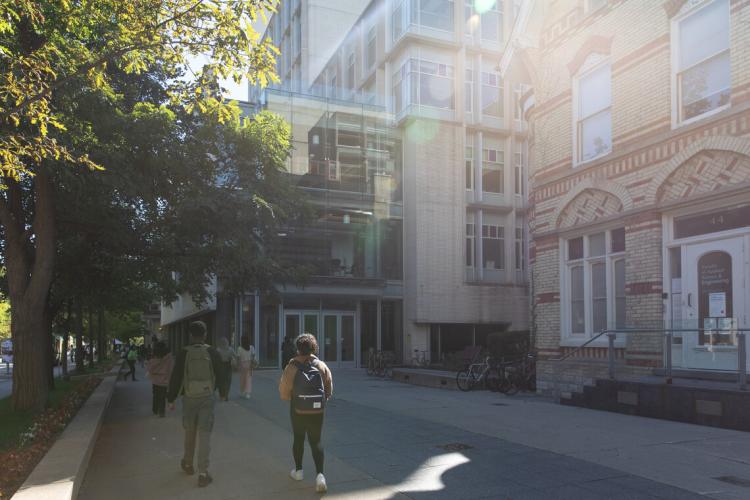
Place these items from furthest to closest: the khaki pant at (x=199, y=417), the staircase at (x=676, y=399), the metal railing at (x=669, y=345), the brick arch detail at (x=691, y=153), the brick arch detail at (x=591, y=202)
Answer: the brick arch detail at (x=591, y=202) < the brick arch detail at (x=691, y=153) < the metal railing at (x=669, y=345) < the staircase at (x=676, y=399) < the khaki pant at (x=199, y=417)

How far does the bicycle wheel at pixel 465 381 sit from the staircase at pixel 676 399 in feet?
14.6

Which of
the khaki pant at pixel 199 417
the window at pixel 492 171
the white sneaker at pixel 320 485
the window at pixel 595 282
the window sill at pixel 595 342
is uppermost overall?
the window at pixel 492 171

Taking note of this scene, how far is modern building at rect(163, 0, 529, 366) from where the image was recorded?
30.3 meters

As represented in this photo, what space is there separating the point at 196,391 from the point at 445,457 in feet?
10.0

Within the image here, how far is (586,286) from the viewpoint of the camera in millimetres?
14469

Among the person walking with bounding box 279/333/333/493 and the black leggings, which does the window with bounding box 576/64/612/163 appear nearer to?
the person walking with bounding box 279/333/333/493

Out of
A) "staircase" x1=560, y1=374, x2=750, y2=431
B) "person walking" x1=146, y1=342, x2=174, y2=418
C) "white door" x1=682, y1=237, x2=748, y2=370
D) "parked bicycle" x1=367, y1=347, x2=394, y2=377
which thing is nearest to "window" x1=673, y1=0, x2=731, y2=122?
"white door" x1=682, y1=237, x2=748, y2=370

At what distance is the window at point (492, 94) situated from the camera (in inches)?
1289

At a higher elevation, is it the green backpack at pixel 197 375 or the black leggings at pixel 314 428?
the green backpack at pixel 197 375

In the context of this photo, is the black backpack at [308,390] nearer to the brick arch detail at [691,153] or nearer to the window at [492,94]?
the brick arch detail at [691,153]

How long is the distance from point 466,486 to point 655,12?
33.7 ft

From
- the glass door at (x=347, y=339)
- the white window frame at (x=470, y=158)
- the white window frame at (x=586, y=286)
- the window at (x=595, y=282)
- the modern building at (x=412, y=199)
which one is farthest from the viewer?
the white window frame at (x=470, y=158)

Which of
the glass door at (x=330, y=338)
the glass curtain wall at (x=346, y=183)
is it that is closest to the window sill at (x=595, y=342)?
the glass curtain wall at (x=346, y=183)

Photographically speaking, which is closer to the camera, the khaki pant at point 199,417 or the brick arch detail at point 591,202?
the khaki pant at point 199,417
